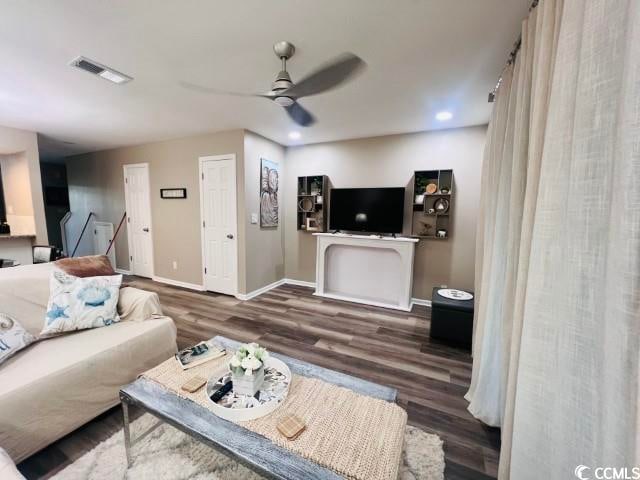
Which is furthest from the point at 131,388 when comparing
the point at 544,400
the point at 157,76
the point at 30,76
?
the point at 30,76

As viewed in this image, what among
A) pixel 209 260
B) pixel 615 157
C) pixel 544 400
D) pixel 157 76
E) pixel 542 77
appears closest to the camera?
pixel 615 157

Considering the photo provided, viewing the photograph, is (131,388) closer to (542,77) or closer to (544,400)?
(544,400)

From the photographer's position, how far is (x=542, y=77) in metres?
0.96

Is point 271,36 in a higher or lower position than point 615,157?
higher

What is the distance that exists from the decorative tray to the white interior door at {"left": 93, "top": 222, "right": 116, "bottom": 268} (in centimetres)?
544

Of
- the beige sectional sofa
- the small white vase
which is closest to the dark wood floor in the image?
the beige sectional sofa

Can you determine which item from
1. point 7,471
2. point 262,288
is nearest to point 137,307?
point 7,471

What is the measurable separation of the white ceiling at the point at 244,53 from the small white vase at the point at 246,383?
1.97 m

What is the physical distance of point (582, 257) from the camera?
708mm

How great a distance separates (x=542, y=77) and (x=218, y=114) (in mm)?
3049

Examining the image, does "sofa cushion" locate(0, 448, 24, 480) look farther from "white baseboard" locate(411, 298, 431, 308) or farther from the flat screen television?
"white baseboard" locate(411, 298, 431, 308)

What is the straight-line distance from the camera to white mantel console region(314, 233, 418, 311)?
3.53 meters

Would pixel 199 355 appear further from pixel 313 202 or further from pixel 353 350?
pixel 313 202

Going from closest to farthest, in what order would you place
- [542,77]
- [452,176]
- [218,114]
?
[542,77] < [218,114] < [452,176]
